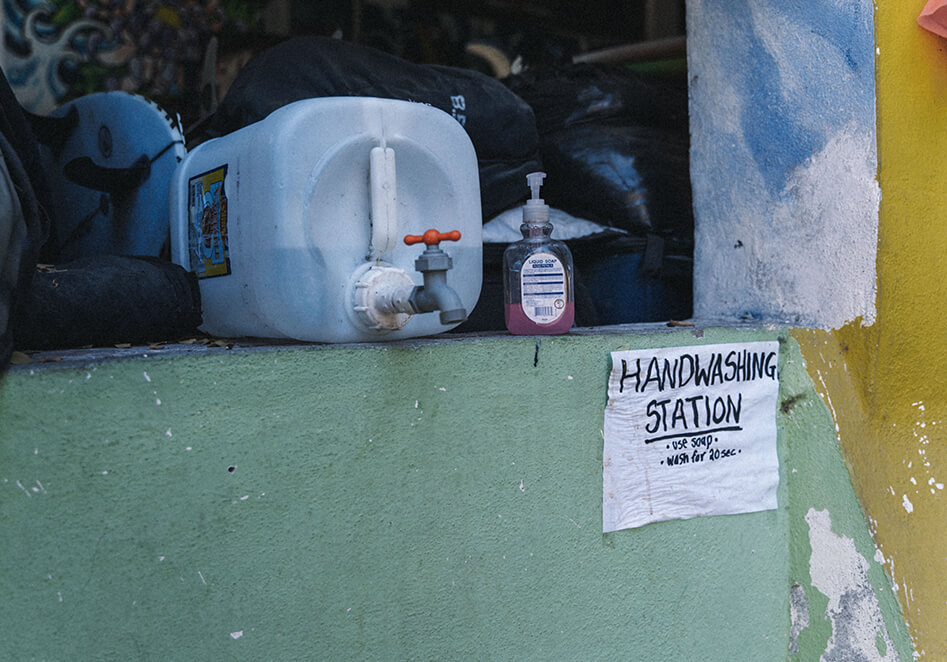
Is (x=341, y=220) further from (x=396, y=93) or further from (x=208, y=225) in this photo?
(x=396, y=93)

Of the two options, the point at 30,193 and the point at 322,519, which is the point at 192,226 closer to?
the point at 30,193

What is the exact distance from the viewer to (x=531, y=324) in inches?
68.5

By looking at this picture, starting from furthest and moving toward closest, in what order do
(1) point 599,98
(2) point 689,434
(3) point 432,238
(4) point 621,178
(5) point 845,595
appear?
(1) point 599,98, (4) point 621,178, (5) point 845,595, (2) point 689,434, (3) point 432,238

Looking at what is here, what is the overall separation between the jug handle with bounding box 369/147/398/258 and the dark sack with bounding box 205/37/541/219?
415mm

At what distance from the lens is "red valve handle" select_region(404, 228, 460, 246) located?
1464mm

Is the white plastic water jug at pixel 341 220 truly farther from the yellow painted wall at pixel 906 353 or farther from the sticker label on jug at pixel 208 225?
the yellow painted wall at pixel 906 353

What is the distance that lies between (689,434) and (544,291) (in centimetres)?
50

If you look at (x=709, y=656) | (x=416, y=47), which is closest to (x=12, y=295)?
(x=709, y=656)

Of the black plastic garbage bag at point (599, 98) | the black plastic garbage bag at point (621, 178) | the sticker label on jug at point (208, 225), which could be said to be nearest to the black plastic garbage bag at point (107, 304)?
the sticker label on jug at point (208, 225)

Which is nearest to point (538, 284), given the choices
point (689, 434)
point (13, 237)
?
point (689, 434)

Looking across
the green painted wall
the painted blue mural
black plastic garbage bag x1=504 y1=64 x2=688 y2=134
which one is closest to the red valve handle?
the green painted wall

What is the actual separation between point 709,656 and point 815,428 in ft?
1.96

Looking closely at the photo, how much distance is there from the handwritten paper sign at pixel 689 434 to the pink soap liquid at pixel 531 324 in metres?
0.12

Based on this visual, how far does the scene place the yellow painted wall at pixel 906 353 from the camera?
214cm
